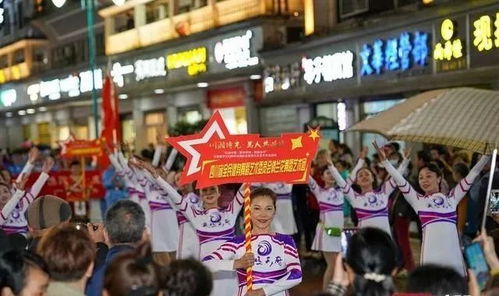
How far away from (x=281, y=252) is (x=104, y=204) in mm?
13298

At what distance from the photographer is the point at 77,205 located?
21.0m

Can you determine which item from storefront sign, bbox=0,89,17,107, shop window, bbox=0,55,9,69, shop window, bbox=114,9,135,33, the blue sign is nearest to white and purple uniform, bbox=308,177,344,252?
the blue sign

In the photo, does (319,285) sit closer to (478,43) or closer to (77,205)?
(478,43)

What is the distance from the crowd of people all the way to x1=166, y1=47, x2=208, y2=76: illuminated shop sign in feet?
40.8

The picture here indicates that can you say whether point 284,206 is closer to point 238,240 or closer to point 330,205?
point 330,205

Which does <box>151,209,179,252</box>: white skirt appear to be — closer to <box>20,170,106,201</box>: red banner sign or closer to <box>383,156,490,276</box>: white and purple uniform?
<box>383,156,490,276</box>: white and purple uniform

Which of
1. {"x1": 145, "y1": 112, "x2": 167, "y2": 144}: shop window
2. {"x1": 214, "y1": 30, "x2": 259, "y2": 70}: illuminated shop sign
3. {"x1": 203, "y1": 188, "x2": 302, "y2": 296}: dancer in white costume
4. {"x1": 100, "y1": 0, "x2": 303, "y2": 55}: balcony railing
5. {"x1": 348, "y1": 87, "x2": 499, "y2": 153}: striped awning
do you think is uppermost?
{"x1": 100, "y1": 0, "x2": 303, "y2": 55}: balcony railing

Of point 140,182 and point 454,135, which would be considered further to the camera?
point 140,182

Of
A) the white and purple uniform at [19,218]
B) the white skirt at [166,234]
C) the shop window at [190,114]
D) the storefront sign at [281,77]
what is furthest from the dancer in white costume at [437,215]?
the shop window at [190,114]

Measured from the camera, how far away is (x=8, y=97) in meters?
49.9

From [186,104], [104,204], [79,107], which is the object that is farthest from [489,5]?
[79,107]

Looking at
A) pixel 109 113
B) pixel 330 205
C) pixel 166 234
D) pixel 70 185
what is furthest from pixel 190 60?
pixel 330 205

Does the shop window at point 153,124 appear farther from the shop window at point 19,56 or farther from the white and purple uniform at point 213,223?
the white and purple uniform at point 213,223

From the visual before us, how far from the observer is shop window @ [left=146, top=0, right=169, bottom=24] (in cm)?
3481
